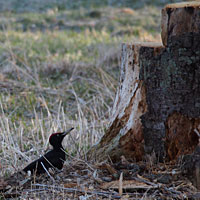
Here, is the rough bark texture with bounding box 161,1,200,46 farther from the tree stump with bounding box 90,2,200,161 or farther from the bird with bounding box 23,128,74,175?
the bird with bounding box 23,128,74,175

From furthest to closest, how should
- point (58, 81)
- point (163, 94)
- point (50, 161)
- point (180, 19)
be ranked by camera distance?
point (58, 81) → point (50, 161) → point (163, 94) → point (180, 19)

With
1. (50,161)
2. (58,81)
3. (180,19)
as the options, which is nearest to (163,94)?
(180,19)

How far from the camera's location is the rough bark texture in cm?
304

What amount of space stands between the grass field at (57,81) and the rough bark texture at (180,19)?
635 mm

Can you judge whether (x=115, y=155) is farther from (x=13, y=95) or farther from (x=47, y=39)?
(x=47, y=39)

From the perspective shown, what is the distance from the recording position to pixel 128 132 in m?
3.45

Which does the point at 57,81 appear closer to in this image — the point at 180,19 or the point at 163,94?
the point at 163,94

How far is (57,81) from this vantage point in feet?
24.5

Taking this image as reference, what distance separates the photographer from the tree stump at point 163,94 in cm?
309

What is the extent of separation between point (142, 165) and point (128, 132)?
313mm

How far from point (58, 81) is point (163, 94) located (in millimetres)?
4418

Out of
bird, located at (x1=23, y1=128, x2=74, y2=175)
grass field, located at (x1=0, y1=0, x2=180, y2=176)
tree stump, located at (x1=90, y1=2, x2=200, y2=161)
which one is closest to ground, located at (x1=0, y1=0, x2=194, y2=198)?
grass field, located at (x1=0, y1=0, x2=180, y2=176)

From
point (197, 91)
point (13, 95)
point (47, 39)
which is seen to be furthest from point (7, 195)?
point (47, 39)

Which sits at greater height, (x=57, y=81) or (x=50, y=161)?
(x=50, y=161)
